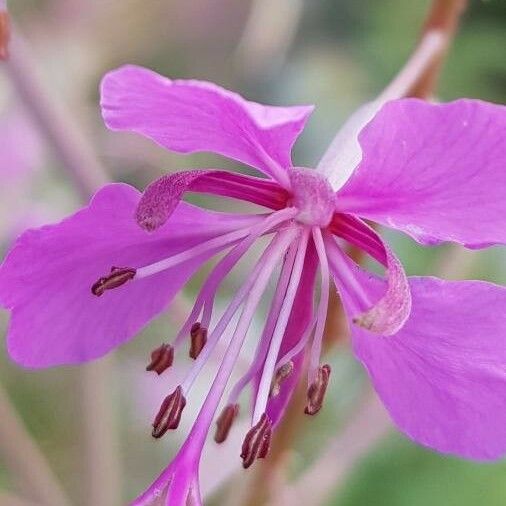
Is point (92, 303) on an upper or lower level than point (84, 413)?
upper

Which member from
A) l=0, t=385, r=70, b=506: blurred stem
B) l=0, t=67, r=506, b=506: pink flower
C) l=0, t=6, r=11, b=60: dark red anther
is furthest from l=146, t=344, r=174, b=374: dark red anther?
l=0, t=385, r=70, b=506: blurred stem

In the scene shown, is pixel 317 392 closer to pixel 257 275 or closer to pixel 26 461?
pixel 257 275

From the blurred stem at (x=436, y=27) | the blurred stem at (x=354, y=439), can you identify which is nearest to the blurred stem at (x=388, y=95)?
the blurred stem at (x=436, y=27)

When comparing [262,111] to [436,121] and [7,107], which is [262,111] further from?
[7,107]

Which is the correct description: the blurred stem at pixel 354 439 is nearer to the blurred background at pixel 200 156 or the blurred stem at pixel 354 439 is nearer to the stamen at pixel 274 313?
the blurred background at pixel 200 156

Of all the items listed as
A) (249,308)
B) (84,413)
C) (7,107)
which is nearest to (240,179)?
(249,308)

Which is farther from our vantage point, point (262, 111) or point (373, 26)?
point (373, 26)
